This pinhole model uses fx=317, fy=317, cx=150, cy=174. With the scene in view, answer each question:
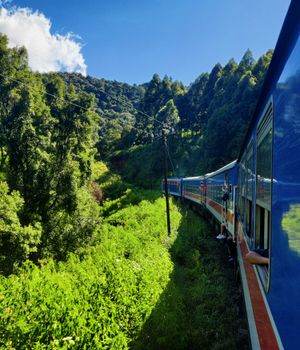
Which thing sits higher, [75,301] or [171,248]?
[75,301]

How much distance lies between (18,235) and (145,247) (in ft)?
19.7

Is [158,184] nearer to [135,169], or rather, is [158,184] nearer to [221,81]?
[135,169]

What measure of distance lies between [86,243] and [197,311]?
10084 mm

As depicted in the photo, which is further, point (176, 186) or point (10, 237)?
point (176, 186)

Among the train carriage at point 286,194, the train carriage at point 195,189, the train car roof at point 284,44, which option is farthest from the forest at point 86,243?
the train car roof at point 284,44

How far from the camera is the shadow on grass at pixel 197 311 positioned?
5.94 m

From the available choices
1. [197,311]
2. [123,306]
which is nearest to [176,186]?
[197,311]

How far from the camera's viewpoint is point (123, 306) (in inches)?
225

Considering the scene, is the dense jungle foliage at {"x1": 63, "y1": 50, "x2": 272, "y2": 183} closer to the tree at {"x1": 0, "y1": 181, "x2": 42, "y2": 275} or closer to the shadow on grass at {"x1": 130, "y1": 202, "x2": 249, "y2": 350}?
the tree at {"x1": 0, "y1": 181, "x2": 42, "y2": 275}

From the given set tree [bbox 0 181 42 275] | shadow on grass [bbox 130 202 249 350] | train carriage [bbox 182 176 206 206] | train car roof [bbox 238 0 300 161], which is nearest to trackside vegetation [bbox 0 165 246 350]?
shadow on grass [bbox 130 202 249 350]

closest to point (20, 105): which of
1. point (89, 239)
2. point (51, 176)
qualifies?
point (51, 176)

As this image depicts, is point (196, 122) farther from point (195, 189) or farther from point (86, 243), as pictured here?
→ point (86, 243)

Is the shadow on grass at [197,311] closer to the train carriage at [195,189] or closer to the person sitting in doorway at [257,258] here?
the person sitting in doorway at [257,258]

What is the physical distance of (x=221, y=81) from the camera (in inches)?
1925
